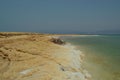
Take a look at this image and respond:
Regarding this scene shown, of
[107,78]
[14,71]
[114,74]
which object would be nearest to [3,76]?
[14,71]

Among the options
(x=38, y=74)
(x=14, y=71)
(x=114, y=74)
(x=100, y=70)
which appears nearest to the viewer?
(x=38, y=74)

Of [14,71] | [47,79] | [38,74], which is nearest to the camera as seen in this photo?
[47,79]

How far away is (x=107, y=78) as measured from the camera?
1263 cm

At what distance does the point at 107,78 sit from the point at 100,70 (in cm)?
243

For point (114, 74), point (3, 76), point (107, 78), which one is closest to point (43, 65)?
point (3, 76)

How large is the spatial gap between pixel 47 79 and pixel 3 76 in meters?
2.42

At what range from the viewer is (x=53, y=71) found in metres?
11.2

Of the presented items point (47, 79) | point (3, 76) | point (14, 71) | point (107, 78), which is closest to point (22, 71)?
point (14, 71)

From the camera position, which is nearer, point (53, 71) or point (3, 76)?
point (3, 76)

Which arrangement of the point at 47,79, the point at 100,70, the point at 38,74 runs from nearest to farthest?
the point at 47,79
the point at 38,74
the point at 100,70

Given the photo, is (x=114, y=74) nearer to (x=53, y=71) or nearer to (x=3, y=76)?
(x=53, y=71)

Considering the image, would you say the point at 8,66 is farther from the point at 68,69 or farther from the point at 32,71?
the point at 68,69

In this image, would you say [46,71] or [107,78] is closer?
[46,71]

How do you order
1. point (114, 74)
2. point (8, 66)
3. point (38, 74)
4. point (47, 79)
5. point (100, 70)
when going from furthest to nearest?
point (100, 70) → point (114, 74) → point (8, 66) → point (38, 74) → point (47, 79)
